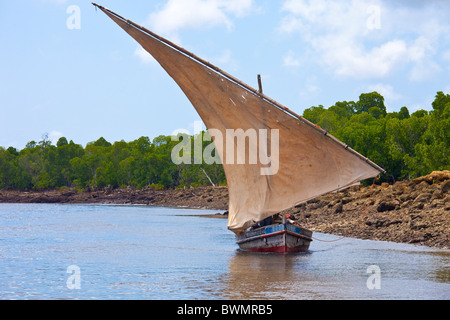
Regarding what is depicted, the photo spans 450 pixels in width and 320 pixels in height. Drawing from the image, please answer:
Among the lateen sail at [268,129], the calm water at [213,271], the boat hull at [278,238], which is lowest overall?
the calm water at [213,271]

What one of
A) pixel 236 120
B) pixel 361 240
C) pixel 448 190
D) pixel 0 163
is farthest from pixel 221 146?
pixel 0 163

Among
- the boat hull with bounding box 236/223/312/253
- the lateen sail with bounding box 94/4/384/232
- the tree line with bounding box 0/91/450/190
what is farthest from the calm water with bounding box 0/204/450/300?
the tree line with bounding box 0/91/450/190

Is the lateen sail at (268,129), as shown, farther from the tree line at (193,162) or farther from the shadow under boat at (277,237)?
the tree line at (193,162)

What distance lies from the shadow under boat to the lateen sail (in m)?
1.27

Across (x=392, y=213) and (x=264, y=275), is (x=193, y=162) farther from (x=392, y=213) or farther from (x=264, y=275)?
(x=264, y=275)

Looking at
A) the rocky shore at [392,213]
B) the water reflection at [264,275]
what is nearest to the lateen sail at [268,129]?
the water reflection at [264,275]

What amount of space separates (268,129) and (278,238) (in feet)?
18.2

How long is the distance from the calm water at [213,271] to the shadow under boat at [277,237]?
→ 54 cm

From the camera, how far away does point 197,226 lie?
53.1 metres

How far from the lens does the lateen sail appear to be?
25.5 metres

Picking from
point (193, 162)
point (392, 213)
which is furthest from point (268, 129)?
point (193, 162)

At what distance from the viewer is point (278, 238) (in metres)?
28.3

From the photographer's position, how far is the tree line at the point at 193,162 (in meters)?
60.9

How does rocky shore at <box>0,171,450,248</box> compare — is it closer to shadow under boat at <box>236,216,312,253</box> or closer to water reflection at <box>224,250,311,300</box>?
shadow under boat at <box>236,216,312,253</box>
